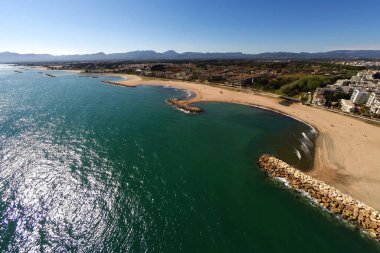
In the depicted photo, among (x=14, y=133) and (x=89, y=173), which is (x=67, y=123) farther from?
(x=89, y=173)

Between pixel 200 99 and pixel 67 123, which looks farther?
pixel 200 99

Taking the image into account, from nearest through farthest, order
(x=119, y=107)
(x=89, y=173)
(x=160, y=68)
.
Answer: (x=89, y=173) < (x=119, y=107) < (x=160, y=68)

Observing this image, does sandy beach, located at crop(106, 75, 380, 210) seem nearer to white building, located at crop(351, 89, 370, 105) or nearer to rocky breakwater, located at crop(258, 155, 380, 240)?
rocky breakwater, located at crop(258, 155, 380, 240)

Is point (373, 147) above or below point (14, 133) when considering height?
below

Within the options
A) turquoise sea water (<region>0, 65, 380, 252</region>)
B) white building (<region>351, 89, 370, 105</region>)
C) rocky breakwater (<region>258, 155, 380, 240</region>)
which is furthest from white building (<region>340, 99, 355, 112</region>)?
rocky breakwater (<region>258, 155, 380, 240</region>)

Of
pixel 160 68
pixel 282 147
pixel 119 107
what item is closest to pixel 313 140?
pixel 282 147

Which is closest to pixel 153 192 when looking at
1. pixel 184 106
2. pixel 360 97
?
pixel 184 106

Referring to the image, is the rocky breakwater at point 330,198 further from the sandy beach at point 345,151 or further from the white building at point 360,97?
the white building at point 360,97

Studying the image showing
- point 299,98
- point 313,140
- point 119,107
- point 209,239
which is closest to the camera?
point 209,239
